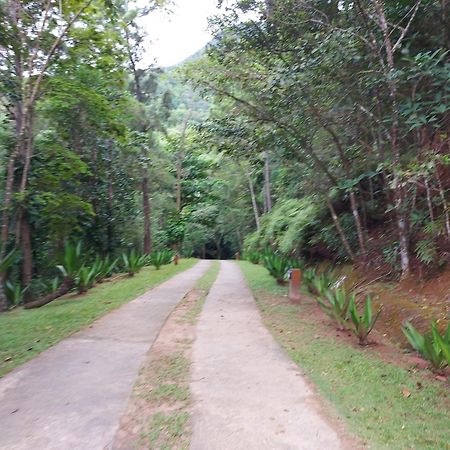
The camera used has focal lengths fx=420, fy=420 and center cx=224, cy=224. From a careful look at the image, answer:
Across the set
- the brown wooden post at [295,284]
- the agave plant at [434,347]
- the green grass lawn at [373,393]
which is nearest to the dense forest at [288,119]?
the brown wooden post at [295,284]

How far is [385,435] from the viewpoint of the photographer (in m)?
3.33

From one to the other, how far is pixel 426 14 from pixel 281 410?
7.88 meters

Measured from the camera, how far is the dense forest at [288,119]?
7703 millimetres

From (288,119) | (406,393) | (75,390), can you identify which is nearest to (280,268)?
(288,119)

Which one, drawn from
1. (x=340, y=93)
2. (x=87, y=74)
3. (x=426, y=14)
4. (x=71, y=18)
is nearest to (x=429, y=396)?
(x=340, y=93)

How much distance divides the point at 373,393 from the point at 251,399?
1.30m

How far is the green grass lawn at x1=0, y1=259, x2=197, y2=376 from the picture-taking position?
559 cm

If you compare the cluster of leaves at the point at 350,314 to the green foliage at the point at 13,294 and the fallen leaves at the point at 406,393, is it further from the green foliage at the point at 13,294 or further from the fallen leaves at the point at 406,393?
the green foliage at the point at 13,294

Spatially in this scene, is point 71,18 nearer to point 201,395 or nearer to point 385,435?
point 201,395

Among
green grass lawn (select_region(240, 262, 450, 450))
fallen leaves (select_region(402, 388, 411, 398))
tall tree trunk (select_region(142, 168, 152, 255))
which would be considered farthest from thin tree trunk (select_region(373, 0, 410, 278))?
tall tree trunk (select_region(142, 168, 152, 255))

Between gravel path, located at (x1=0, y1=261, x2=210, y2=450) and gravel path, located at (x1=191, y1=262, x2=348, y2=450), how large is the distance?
74cm

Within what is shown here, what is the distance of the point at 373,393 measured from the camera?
167 inches

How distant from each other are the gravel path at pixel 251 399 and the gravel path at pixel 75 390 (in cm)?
74

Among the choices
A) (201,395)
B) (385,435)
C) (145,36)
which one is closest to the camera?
(385,435)
